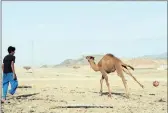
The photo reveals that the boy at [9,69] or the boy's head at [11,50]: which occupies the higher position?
the boy's head at [11,50]

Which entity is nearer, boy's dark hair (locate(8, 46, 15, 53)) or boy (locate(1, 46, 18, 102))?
boy's dark hair (locate(8, 46, 15, 53))

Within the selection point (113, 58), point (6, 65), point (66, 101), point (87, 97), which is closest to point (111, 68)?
point (113, 58)

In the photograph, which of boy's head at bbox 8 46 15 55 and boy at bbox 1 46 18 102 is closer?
boy's head at bbox 8 46 15 55

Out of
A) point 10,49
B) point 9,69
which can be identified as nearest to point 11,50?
point 10,49

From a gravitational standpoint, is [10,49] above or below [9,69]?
above

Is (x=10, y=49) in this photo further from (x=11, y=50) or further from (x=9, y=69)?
(x=9, y=69)

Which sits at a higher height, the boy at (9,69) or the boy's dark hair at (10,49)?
the boy's dark hair at (10,49)

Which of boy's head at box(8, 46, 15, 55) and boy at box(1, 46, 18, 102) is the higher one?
boy's head at box(8, 46, 15, 55)

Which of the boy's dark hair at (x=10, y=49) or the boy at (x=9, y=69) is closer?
the boy's dark hair at (x=10, y=49)

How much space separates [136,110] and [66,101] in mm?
2679

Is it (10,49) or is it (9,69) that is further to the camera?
(9,69)

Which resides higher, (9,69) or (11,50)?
(11,50)

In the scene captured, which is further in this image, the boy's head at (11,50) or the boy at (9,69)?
the boy at (9,69)

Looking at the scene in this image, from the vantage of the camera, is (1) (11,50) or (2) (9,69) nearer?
(1) (11,50)
